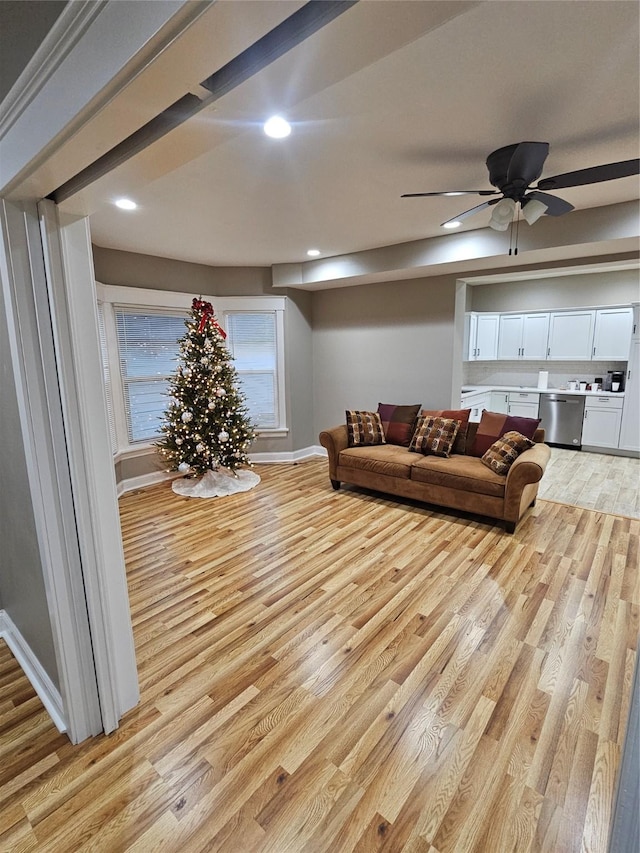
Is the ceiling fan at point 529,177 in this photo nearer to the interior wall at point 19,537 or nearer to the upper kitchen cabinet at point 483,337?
the interior wall at point 19,537

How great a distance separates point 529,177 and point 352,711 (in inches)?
113

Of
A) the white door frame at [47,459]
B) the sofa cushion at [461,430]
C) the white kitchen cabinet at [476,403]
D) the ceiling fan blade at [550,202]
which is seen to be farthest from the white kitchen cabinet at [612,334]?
the white door frame at [47,459]

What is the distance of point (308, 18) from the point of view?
74cm

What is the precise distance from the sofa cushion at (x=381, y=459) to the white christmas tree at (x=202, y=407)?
3.94 ft

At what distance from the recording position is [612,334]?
223 inches

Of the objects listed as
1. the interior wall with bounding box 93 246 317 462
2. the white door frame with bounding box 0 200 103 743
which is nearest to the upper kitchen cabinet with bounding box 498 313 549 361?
the interior wall with bounding box 93 246 317 462

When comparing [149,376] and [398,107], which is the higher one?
[398,107]

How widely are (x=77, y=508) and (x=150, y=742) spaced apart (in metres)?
1.02

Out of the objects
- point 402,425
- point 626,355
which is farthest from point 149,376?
point 626,355

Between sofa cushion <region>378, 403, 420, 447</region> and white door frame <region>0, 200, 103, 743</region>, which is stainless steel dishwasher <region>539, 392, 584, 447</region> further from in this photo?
white door frame <region>0, 200, 103, 743</region>

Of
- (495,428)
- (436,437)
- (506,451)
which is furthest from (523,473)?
(436,437)

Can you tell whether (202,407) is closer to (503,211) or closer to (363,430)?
(363,430)

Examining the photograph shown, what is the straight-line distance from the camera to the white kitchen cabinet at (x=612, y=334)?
18.2 feet

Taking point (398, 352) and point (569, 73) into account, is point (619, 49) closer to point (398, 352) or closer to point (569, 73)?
point (569, 73)
